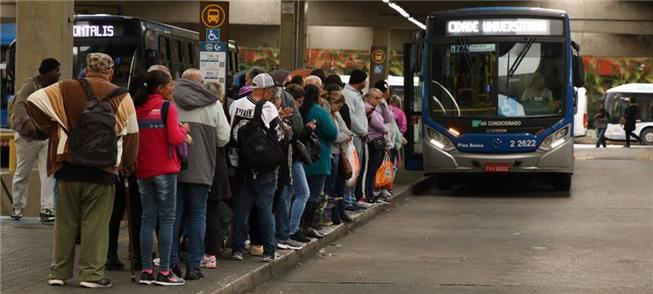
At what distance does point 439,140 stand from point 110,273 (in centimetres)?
1285

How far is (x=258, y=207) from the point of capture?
1214cm

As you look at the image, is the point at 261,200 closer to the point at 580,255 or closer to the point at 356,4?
the point at 580,255

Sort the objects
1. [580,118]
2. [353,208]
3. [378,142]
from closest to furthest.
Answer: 1. [353,208]
2. [378,142]
3. [580,118]

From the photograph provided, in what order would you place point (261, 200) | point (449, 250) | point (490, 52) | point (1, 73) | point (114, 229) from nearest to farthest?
point (114, 229)
point (261, 200)
point (449, 250)
point (490, 52)
point (1, 73)

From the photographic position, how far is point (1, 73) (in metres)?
33.2

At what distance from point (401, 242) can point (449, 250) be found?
971 millimetres

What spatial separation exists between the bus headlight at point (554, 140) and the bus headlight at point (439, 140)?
1.56 metres

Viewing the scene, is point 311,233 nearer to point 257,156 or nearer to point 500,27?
point 257,156

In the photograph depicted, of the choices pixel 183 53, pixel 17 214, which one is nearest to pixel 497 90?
pixel 183 53

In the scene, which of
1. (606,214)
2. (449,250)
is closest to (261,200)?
(449,250)

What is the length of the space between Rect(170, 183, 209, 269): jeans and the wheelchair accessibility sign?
20.8 feet

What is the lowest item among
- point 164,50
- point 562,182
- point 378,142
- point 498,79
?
A: point 562,182

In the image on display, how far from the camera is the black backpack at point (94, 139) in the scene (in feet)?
31.2

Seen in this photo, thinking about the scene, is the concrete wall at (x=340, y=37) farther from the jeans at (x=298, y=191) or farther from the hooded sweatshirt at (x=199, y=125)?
the hooded sweatshirt at (x=199, y=125)
